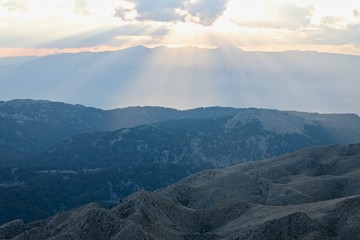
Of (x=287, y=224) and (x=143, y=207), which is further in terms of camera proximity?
(x=143, y=207)

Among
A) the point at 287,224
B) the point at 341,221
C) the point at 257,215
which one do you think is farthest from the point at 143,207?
the point at 341,221

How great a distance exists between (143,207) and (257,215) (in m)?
26.5

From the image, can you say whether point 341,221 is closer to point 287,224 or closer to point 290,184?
point 287,224

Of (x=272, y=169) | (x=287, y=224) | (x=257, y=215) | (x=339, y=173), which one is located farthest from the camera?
(x=272, y=169)

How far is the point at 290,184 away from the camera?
165 meters

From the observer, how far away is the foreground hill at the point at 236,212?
339 ft

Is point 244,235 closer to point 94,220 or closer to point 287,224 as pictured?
point 287,224

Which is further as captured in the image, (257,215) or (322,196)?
(322,196)

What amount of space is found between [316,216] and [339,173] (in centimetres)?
7406

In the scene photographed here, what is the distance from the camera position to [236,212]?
5079 inches

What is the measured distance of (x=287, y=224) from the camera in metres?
101

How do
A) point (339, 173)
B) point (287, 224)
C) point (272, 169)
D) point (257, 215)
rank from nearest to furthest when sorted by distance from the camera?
point (287, 224) → point (257, 215) → point (339, 173) → point (272, 169)

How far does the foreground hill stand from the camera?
103375 millimetres

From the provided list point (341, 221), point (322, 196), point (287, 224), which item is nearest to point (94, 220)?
point (287, 224)
